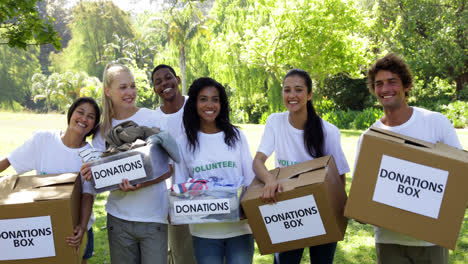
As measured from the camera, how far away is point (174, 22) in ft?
85.6

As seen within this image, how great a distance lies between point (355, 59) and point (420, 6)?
4.88m

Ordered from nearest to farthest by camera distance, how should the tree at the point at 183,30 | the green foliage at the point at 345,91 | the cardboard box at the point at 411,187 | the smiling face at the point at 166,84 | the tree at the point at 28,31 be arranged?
the cardboard box at the point at 411,187, the smiling face at the point at 166,84, the tree at the point at 28,31, the green foliage at the point at 345,91, the tree at the point at 183,30

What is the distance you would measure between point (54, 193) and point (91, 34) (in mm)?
45190

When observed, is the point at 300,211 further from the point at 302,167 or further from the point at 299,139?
the point at 299,139

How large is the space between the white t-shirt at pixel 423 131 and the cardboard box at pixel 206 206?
814 mm

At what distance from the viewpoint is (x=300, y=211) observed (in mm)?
2166

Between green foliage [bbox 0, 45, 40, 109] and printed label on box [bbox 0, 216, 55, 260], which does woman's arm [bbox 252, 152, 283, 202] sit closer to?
printed label on box [bbox 0, 216, 55, 260]

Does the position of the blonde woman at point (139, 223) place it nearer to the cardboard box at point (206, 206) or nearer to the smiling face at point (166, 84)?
the cardboard box at point (206, 206)

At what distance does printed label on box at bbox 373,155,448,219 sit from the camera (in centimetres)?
195

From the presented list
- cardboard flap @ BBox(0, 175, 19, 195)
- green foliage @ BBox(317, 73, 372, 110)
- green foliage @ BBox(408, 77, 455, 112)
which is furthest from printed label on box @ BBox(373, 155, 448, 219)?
green foliage @ BBox(317, 73, 372, 110)

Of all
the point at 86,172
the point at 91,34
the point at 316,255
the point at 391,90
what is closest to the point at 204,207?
the point at 86,172

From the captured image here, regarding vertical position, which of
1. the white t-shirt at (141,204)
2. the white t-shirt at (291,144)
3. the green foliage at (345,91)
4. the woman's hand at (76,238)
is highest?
the white t-shirt at (291,144)

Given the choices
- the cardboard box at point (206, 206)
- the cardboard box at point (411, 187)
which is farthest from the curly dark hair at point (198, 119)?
the cardboard box at point (411, 187)

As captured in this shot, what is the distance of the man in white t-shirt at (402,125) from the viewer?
7.19 ft
